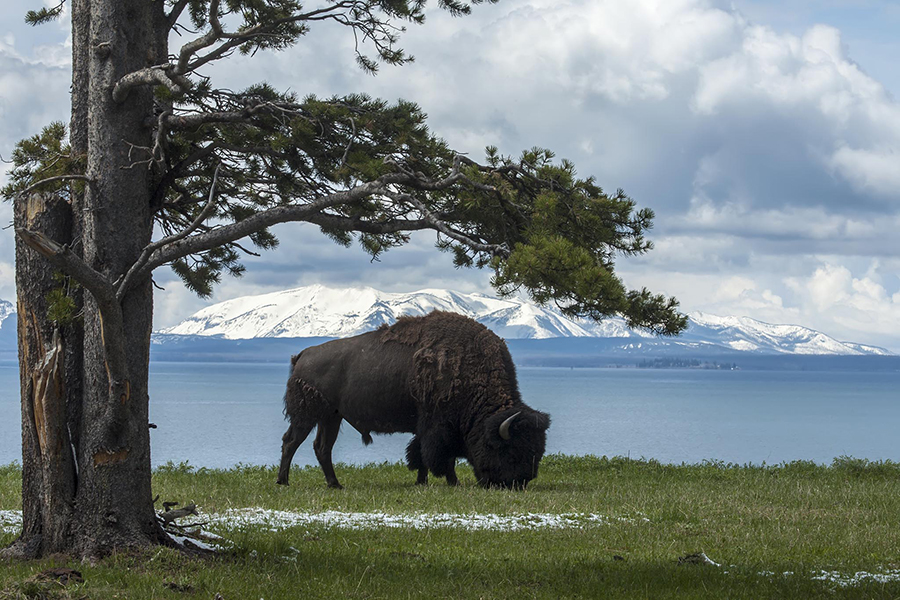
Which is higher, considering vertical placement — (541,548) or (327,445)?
(327,445)

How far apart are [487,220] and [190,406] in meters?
112

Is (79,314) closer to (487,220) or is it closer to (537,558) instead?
(487,220)

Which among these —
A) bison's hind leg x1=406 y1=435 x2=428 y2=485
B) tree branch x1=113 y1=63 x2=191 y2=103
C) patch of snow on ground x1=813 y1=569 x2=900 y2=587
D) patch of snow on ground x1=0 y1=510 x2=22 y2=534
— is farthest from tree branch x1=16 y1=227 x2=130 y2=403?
bison's hind leg x1=406 y1=435 x2=428 y2=485

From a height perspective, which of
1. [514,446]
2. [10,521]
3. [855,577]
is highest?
[514,446]

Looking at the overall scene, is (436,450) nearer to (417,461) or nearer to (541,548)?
(417,461)

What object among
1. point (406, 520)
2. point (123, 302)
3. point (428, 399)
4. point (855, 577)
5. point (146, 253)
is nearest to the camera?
point (855, 577)

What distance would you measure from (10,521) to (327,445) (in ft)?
20.8

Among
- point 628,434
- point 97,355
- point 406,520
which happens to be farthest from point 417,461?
point 628,434

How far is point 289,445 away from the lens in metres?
17.0

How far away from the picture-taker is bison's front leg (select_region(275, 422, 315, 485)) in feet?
55.7

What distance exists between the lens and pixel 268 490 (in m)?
15.7

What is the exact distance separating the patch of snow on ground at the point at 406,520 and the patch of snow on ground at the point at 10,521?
2.37 meters

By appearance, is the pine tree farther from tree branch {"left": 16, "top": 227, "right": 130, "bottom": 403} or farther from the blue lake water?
the blue lake water

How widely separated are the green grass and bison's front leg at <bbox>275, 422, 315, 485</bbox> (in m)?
0.30
